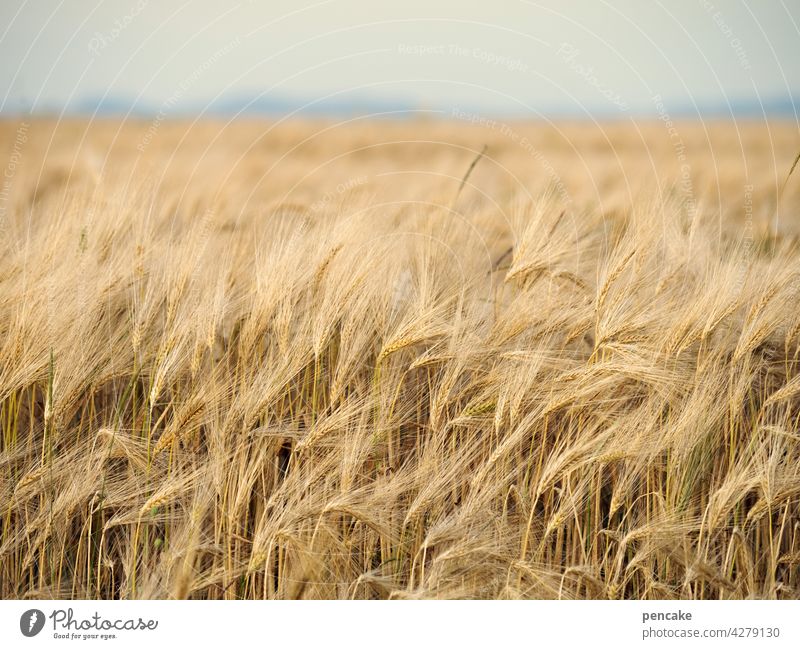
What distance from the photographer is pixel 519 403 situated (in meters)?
1.63

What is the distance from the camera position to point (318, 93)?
244cm

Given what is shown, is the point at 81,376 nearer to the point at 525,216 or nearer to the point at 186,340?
the point at 186,340

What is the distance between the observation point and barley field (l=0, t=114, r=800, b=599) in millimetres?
1617

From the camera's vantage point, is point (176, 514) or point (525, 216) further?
point (525, 216)

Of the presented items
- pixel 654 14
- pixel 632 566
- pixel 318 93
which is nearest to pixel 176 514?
pixel 632 566

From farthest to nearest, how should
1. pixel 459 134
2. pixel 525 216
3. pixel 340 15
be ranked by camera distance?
1. pixel 459 134
2. pixel 340 15
3. pixel 525 216

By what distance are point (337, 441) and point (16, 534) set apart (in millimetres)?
760

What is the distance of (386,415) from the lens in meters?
1.70

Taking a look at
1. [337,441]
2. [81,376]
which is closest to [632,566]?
[337,441]

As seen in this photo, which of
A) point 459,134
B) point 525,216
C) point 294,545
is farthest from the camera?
point 459,134

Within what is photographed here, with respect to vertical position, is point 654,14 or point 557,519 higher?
point 654,14

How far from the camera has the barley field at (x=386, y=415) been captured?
5.31 feet
